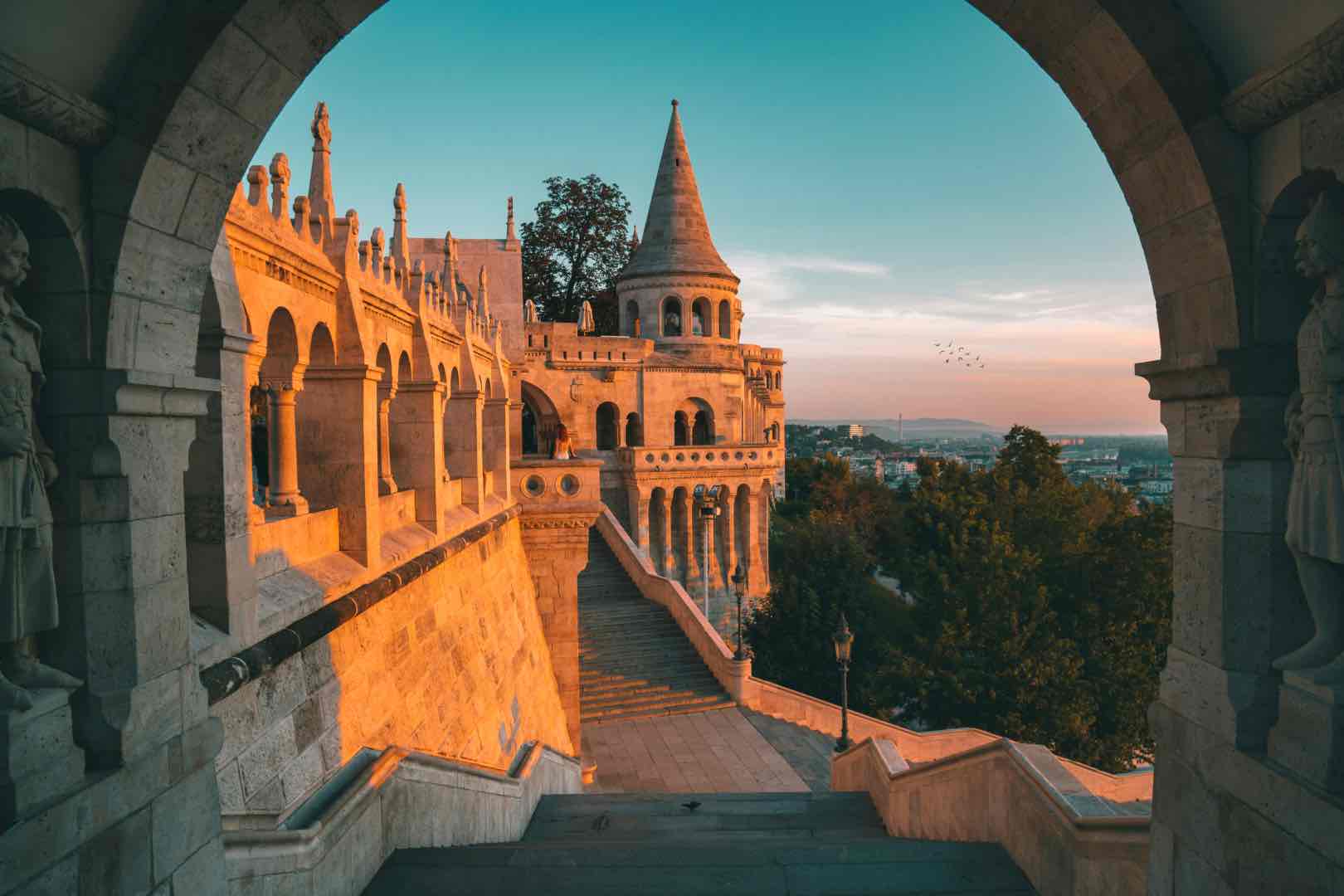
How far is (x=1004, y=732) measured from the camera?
84.5 feet

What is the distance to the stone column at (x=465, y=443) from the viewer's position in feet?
48.4

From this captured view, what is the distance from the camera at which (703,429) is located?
41.7 m

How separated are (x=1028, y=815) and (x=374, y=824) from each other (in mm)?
4114


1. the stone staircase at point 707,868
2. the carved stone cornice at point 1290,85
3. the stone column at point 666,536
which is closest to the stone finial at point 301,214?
the stone staircase at point 707,868

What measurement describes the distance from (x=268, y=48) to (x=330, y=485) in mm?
6070

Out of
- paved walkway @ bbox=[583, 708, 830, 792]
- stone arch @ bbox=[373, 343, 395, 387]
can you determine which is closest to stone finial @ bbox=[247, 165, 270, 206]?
stone arch @ bbox=[373, 343, 395, 387]

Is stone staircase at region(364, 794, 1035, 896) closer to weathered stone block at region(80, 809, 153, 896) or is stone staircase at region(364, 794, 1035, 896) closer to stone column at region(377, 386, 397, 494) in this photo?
weathered stone block at region(80, 809, 153, 896)

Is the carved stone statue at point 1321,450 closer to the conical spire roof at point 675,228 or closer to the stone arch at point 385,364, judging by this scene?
the stone arch at point 385,364

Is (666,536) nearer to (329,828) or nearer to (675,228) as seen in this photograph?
(675,228)

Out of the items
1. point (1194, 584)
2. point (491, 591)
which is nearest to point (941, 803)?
point (1194, 584)

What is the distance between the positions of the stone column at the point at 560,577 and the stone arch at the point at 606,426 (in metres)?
20.1

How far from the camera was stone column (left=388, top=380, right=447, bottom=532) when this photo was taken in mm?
11852

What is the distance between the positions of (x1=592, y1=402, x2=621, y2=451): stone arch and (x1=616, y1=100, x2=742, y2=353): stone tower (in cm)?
382

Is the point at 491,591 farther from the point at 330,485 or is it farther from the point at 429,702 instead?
the point at 330,485
